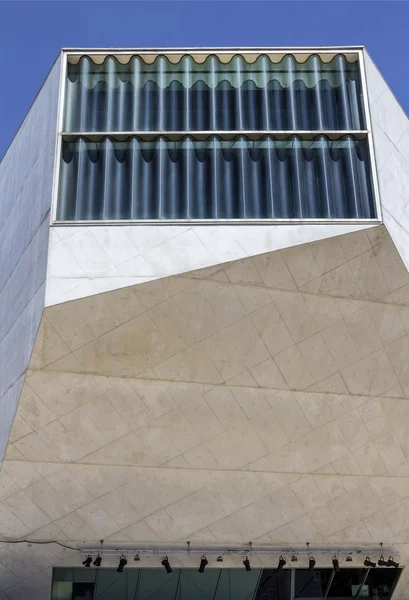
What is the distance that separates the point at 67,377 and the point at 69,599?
9387 mm

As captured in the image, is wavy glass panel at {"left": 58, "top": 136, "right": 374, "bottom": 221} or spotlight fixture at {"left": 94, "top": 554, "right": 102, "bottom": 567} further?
spotlight fixture at {"left": 94, "top": 554, "right": 102, "bottom": 567}

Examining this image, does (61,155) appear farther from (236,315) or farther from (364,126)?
(364,126)

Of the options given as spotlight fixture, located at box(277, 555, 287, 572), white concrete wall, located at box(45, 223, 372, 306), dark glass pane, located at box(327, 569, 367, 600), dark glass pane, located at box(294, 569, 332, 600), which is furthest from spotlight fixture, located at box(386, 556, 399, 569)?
white concrete wall, located at box(45, 223, 372, 306)

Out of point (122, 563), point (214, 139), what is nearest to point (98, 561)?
point (122, 563)

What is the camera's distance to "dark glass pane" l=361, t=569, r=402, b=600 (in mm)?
25880

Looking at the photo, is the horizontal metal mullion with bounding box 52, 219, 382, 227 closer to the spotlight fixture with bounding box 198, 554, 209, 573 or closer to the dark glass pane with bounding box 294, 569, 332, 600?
the spotlight fixture with bounding box 198, 554, 209, 573

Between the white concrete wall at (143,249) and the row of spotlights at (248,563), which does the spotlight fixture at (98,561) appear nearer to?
the row of spotlights at (248,563)

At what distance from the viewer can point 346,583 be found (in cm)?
2622

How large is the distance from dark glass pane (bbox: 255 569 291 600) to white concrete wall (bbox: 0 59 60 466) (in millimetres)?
9972

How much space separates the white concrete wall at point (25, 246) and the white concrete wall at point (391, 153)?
25.8ft

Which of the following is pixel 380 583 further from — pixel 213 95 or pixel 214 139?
pixel 213 95

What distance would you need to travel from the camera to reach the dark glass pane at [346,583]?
2589 cm

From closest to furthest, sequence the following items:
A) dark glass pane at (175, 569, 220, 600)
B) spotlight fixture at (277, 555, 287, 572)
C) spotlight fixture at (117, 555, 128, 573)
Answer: spotlight fixture at (117, 555, 128, 573)
spotlight fixture at (277, 555, 287, 572)
dark glass pane at (175, 569, 220, 600)

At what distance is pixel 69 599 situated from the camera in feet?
81.5
